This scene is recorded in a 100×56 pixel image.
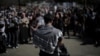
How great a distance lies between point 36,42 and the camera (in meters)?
7.03

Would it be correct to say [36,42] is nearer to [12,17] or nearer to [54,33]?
[54,33]

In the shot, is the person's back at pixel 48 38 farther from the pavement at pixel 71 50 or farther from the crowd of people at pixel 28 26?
the crowd of people at pixel 28 26

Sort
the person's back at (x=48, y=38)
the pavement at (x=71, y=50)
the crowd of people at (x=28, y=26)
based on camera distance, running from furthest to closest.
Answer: the crowd of people at (x=28, y=26) → the pavement at (x=71, y=50) → the person's back at (x=48, y=38)

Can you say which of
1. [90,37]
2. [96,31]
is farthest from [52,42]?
[90,37]

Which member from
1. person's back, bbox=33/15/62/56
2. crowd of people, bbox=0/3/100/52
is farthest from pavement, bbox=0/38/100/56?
person's back, bbox=33/15/62/56

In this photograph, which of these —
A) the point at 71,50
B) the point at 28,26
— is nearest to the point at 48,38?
the point at 71,50

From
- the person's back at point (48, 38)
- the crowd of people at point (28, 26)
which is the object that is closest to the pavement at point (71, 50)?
the crowd of people at point (28, 26)

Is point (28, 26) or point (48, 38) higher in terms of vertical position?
point (48, 38)

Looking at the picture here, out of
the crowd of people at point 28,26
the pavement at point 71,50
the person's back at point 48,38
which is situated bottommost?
the pavement at point 71,50

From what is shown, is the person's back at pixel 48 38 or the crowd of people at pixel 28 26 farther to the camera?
the crowd of people at pixel 28 26

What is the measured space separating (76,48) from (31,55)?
8.26ft

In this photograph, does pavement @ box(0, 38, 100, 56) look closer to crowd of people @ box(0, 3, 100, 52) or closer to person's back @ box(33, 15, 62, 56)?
crowd of people @ box(0, 3, 100, 52)

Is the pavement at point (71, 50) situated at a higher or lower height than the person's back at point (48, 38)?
lower

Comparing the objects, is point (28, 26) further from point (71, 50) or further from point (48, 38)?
point (48, 38)
